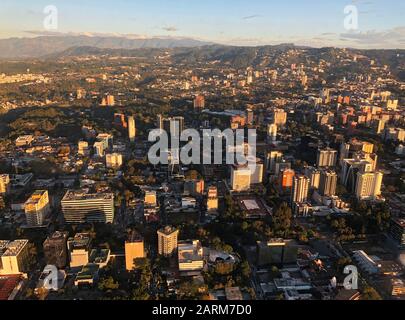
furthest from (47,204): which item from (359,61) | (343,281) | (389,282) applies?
(359,61)

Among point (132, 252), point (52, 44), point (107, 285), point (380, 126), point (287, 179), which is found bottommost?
point (107, 285)

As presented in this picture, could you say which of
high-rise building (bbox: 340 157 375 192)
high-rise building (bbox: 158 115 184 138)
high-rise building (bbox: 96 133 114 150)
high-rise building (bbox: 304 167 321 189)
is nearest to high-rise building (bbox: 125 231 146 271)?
high-rise building (bbox: 304 167 321 189)

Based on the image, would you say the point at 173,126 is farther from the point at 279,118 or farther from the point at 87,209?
the point at 87,209

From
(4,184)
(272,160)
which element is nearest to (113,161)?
(4,184)

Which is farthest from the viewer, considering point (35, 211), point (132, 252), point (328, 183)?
point (328, 183)

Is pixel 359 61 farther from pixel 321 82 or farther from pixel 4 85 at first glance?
pixel 4 85

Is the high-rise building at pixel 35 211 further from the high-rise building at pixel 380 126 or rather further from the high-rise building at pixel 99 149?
the high-rise building at pixel 380 126

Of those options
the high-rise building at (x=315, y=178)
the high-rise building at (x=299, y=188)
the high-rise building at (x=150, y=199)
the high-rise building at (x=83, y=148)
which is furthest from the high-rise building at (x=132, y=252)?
the high-rise building at (x=83, y=148)

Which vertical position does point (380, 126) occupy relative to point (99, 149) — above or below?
above
